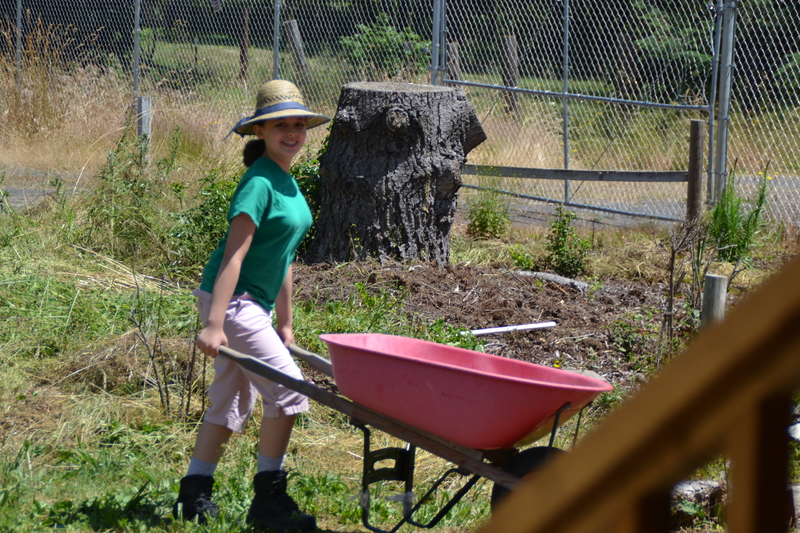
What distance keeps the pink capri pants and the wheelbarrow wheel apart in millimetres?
783

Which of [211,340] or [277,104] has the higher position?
[277,104]

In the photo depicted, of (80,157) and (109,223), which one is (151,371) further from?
(80,157)

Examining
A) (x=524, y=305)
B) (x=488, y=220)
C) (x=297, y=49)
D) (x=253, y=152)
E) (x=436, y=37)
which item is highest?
(x=297, y=49)

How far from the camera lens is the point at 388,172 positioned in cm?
570

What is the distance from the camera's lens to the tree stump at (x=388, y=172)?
5.69 meters

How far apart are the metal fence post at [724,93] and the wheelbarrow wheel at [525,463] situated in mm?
6026

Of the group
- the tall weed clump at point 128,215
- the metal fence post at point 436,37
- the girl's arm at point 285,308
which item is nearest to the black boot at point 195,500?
the girl's arm at point 285,308

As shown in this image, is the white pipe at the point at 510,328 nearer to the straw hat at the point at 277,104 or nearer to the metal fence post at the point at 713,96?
the straw hat at the point at 277,104

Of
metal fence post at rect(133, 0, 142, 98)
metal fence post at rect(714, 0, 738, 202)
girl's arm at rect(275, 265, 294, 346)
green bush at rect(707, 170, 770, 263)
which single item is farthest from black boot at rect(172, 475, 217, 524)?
metal fence post at rect(133, 0, 142, 98)

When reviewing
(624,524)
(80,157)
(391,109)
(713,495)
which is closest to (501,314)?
(391,109)

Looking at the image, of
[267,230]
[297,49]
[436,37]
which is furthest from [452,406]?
[297,49]

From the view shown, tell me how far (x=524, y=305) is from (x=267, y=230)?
2.97 m

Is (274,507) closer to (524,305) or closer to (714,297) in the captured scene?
(714,297)

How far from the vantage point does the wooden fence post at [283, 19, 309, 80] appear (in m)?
11.5
